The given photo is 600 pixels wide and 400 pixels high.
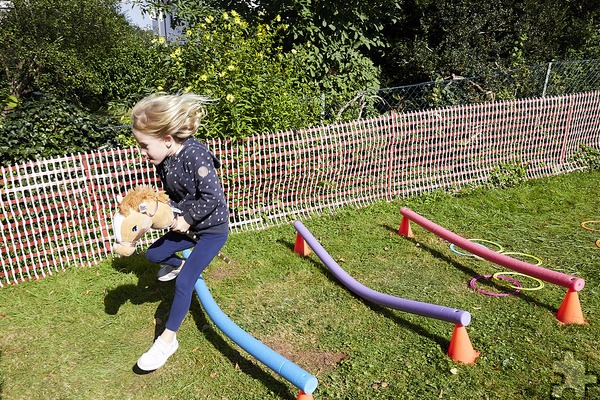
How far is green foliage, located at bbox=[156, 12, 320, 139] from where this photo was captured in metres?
6.59

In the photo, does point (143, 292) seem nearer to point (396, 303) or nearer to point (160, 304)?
point (160, 304)

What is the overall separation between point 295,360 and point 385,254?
7.82 feet

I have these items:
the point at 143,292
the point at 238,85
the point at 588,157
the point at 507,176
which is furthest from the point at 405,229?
the point at 588,157

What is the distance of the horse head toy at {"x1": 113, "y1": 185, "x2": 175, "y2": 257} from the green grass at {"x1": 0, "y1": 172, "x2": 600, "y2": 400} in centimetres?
121

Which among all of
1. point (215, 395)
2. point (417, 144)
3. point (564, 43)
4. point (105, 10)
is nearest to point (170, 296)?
point (215, 395)

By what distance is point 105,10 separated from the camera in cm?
1716

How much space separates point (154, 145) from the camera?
135 inches

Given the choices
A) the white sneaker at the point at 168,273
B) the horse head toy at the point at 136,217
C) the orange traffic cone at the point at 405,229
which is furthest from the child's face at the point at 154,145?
the orange traffic cone at the point at 405,229

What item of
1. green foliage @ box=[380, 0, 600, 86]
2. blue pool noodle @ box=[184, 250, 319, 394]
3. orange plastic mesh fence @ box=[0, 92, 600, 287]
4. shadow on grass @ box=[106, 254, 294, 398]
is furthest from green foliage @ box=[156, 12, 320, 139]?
green foliage @ box=[380, 0, 600, 86]

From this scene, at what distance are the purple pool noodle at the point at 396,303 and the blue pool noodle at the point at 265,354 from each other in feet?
3.92

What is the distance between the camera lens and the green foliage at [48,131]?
5.97m

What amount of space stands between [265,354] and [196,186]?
1347 mm

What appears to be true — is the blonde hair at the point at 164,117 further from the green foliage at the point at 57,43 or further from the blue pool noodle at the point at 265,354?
the green foliage at the point at 57,43

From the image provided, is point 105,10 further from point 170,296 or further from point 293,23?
point 170,296
